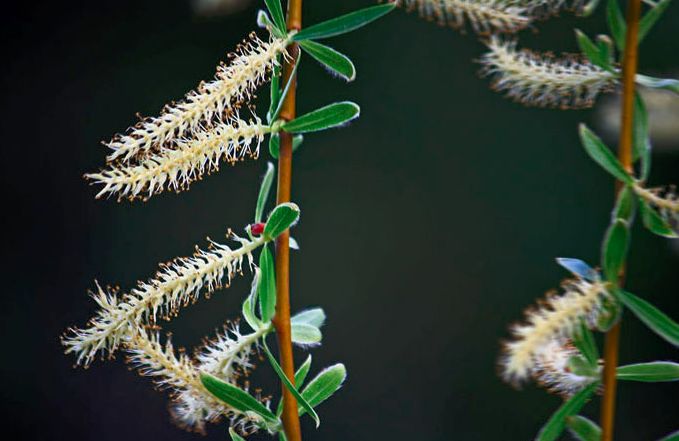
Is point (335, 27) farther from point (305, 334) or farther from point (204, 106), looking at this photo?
point (305, 334)

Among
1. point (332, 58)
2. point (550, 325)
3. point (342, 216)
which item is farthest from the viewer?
point (342, 216)

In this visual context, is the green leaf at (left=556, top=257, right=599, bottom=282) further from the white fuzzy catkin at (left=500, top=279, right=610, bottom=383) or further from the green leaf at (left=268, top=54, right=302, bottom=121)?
the green leaf at (left=268, top=54, right=302, bottom=121)

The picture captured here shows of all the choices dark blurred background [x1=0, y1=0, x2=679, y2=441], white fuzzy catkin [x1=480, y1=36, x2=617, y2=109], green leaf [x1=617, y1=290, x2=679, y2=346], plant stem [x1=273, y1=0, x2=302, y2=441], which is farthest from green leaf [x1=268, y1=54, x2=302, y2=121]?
dark blurred background [x1=0, y1=0, x2=679, y2=441]

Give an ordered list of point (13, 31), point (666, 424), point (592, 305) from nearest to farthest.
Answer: point (592, 305), point (666, 424), point (13, 31)

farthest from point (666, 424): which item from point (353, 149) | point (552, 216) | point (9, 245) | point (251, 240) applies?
point (9, 245)

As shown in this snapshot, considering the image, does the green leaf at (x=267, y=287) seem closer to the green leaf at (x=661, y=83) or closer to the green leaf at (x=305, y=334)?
the green leaf at (x=305, y=334)

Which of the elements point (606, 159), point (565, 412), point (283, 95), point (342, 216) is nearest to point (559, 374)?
point (565, 412)

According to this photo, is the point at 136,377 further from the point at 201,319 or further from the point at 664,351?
the point at 664,351
